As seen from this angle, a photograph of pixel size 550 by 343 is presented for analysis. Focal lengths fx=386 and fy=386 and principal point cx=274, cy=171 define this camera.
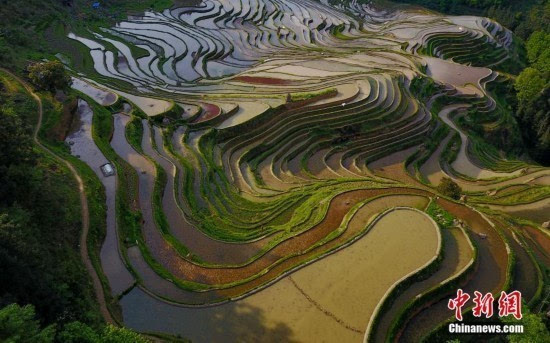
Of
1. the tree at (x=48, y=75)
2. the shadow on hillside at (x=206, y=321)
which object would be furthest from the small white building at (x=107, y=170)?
the shadow on hillside at (x=206, y=321)

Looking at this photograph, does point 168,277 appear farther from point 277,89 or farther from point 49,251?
point 277,89

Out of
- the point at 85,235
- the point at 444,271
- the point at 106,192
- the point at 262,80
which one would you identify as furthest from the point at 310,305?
the point at 262,80

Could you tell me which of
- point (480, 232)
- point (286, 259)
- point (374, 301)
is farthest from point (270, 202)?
point (480, 232)

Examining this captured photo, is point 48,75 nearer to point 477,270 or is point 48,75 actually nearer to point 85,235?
point 85,235

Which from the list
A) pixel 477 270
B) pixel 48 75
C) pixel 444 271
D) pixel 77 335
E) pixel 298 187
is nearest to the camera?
pixel 77 335

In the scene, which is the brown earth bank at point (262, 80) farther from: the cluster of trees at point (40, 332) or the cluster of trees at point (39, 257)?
the cluster of trees at point (40, 332)

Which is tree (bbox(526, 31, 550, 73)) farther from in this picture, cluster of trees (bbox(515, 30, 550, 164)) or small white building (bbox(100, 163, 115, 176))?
small white building (bbox(100, 163, 115, 176))
